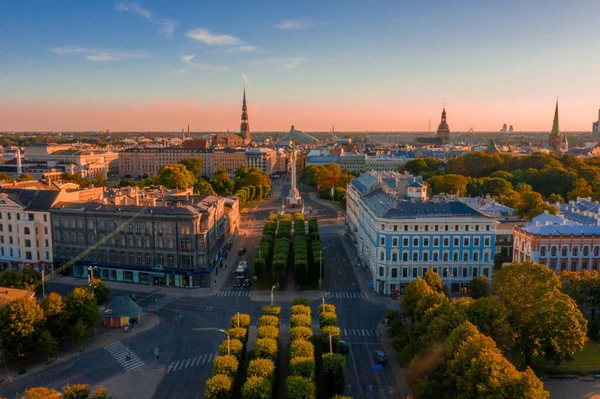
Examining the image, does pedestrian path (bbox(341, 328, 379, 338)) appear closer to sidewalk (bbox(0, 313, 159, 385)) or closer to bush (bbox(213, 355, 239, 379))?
bush (bbox(213, 355, 239, 379))

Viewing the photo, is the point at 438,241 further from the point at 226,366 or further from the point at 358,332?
the point at 226,366

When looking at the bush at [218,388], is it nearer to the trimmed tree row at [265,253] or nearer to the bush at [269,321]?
the bush at [269,321]

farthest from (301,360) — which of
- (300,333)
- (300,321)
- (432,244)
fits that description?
(432,244)

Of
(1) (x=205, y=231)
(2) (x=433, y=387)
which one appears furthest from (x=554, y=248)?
Result: (1) (x=205, y=231)

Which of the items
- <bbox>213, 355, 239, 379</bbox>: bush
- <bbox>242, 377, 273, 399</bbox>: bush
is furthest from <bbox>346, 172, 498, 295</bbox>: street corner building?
<bbox>242, 377, 273, 399</bbox>: bush

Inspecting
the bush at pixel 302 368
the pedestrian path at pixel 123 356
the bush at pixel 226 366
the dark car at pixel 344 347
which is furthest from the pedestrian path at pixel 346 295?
the pedestrian path at pixel 123 356

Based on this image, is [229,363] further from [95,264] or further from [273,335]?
[95,264]
